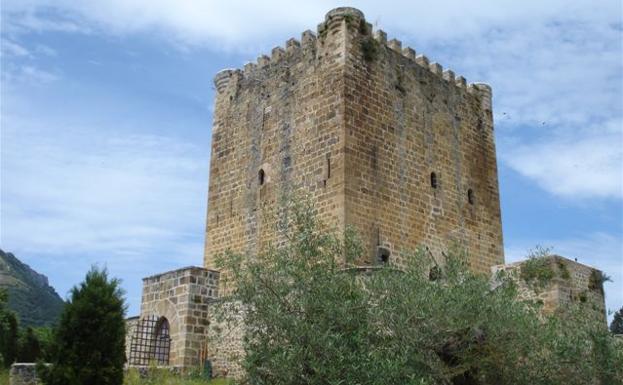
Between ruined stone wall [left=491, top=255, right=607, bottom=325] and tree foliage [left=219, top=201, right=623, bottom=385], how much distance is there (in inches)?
105

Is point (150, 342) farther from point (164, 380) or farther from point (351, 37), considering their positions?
point (351, 37)

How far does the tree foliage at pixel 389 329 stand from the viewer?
Answer: 9.42 meters

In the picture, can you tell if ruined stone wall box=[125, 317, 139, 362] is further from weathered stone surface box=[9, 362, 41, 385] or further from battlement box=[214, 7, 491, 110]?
battlement box=[214, 7, 491, 110]

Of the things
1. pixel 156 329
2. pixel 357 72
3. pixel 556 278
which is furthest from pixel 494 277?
pixel 156 329

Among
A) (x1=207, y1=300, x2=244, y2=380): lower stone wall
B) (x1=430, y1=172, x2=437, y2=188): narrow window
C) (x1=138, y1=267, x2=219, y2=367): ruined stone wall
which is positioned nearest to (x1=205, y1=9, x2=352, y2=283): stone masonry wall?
(x1=138, y1=267, x2=219, y2=367): ruined stone wall

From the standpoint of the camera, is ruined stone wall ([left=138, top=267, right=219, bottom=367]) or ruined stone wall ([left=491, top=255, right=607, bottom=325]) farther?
ruined stone wall ([left=138, top=267, right=219, bottom=367])

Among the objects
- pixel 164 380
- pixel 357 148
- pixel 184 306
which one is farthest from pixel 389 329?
pixel 357 148

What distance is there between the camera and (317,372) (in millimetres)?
9156

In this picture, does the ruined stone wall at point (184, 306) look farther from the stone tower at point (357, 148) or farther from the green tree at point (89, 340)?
the green tree at point (89, 340)

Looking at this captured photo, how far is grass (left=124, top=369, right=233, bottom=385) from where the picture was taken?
14023 mm

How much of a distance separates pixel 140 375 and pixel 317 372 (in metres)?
6.80

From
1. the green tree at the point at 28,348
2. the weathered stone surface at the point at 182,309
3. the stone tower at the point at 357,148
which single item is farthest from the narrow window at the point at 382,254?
the green tree at the point at 28,348

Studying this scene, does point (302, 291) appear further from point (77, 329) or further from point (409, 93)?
point (409, 93)

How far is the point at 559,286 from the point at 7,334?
1742 centimetres
